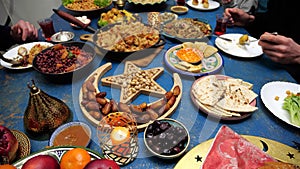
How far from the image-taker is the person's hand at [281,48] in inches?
76.1

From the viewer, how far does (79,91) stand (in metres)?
1.81

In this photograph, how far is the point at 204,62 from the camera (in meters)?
2.06

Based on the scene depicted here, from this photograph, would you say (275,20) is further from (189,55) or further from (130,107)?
(130,107)

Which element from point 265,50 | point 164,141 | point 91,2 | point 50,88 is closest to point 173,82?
point 164,141

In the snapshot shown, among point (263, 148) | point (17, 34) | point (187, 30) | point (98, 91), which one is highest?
point (17, 34)

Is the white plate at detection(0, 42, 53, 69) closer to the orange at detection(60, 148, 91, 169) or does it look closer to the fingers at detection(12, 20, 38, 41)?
the fingers at detection(12, 20, 38, 41)

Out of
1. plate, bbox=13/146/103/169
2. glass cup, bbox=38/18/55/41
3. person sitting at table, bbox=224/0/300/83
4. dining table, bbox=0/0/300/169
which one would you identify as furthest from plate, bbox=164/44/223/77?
glass cup, bbox=38/18/55/41

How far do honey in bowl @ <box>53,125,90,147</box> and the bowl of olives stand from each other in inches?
14.6

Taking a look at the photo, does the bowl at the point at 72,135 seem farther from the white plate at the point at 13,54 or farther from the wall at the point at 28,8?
the wall at the point at 28,8

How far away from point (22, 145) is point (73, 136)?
290 mm

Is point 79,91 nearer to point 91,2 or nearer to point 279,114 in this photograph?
point 279,114

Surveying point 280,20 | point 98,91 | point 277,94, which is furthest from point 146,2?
point 277,94

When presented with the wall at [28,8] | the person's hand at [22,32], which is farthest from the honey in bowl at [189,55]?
the wall at [28,8]

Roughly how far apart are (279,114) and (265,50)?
2.31 ft
